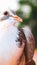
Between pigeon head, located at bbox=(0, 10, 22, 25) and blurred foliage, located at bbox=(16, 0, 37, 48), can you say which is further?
blurred foliage, located at bbox=(16, 0, 37, 48)

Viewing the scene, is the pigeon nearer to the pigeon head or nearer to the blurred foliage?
the pigeon head

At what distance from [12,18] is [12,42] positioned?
88 millimetres

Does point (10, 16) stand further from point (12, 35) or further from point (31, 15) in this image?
point (31, 15)

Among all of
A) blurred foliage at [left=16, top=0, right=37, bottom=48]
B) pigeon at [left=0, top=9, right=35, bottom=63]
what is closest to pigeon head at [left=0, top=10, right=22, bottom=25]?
pigeon at [left=0, top=9, right=35, bottom=63]

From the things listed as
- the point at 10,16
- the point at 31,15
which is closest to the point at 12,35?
the point at 10,16

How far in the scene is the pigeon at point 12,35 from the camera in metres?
0.53

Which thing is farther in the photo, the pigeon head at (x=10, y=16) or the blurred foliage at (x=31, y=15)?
the blurred foliage at (x=31, y=15)

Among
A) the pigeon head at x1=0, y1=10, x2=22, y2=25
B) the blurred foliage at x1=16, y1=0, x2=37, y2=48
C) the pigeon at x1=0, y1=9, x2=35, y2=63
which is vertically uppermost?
the pigeon head at x1=0, y1=10, x2=22, y2=25

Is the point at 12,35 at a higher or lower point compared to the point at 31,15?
higher

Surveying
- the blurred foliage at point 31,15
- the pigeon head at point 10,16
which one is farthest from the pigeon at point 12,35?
the blurred foliage at point 31,15

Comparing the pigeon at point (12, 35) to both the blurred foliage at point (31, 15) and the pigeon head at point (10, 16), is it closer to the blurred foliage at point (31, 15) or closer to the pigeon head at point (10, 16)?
the pigeon head at point (10, 16)

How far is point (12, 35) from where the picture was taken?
55 cm

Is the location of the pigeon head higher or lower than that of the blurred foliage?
higher

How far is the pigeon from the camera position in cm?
53
